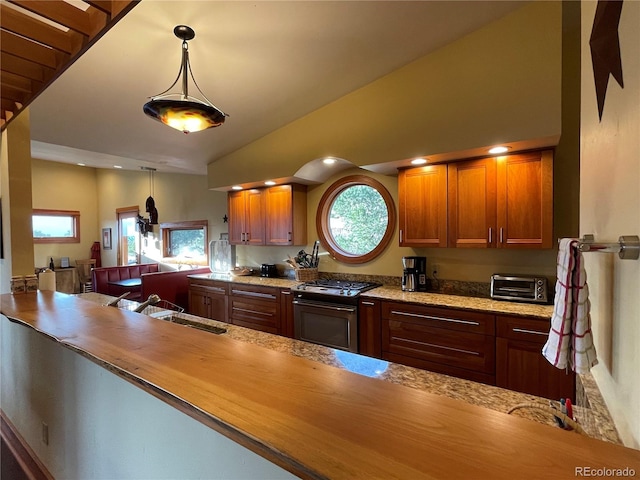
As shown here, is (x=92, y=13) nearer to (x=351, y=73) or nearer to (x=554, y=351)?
(x=351, y=73)

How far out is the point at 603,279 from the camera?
3.54 feet

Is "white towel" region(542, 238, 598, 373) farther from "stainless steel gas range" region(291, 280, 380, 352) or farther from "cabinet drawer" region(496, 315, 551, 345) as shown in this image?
"stainless steel gas range" region(291, 280, 380, 352)

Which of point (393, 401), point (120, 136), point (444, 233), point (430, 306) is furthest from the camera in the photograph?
point (120, 136)

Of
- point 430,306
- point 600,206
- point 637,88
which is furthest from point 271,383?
point 430,306

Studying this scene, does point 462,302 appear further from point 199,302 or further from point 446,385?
point 199,302

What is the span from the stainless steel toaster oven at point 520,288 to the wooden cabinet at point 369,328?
100 cm

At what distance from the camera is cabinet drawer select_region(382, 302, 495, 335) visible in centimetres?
237

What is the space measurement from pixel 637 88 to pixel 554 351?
75 centimetres

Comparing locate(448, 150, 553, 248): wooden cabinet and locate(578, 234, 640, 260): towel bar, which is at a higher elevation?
locate(448, 150, 553, 248): wooden cabinet

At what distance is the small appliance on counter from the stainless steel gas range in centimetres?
97

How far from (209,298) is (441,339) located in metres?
3.07

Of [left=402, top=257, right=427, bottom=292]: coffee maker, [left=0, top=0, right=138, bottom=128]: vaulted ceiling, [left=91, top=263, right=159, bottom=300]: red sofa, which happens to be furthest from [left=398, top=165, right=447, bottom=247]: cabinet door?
[left=91, top=263, right=159, bottom=300]: red sofa

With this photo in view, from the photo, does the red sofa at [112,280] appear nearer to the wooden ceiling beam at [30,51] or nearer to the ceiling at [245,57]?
the ceiling at [245,57]

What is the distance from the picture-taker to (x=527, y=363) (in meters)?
2.21
